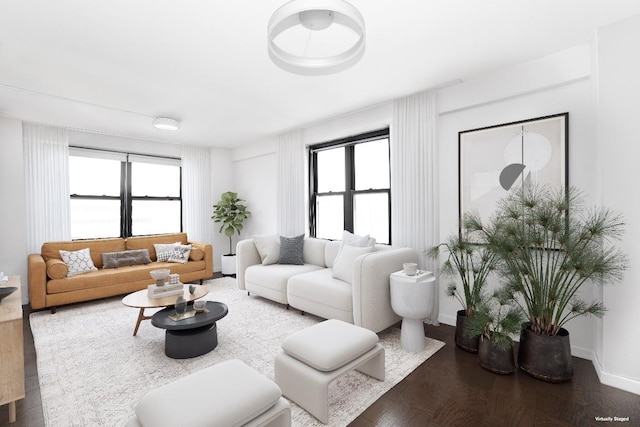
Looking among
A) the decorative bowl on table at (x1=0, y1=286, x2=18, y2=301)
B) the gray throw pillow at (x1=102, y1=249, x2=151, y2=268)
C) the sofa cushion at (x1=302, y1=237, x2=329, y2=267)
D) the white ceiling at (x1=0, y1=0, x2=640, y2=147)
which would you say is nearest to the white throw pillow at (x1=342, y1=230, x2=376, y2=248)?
the sofa cushion at (x1=302, y1=237, x2=329, y2=267)

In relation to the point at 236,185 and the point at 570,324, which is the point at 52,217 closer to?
the point at 236,185

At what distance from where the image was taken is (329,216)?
4.89 meters

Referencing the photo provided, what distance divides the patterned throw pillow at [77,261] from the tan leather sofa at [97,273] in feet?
0.29

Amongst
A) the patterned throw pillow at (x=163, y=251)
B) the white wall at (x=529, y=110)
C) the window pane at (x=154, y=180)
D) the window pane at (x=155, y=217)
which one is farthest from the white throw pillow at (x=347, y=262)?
the window pane at (x=154, y=180)

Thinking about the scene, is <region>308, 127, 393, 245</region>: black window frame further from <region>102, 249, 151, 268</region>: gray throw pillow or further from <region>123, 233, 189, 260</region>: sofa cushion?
<region>102, 249, 151, 268</region>: gray throw pillow

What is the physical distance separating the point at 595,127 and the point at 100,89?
15.5ft

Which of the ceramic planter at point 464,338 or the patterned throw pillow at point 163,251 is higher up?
the patterned throw pillow at point 163,251

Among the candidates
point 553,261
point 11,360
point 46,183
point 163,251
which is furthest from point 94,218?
point 553,261

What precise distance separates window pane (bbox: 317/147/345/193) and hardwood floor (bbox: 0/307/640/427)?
2.99m

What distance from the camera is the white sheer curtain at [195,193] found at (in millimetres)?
5969

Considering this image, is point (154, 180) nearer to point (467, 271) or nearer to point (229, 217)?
point (229, 217)

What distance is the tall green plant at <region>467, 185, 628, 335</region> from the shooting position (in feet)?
6.88

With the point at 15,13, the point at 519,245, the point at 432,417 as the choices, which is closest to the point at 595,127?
the point at 519,245

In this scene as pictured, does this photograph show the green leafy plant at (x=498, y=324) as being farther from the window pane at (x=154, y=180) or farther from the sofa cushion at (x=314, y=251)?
the window pane at (x=154, y=180)
